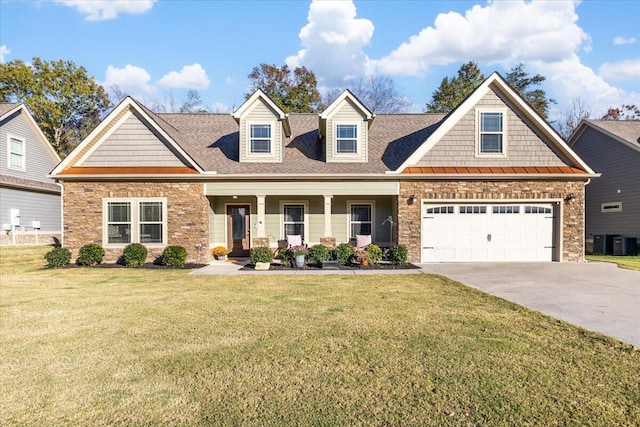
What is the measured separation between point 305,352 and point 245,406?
4.48 feet

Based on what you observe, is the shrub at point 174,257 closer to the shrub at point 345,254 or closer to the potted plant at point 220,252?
the potted plant at point 220,252

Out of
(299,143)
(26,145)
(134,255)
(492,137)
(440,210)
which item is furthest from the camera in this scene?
(26,145)

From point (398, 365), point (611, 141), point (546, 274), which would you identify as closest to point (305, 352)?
point (398, 365)

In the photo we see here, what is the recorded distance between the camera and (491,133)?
1405 centimetres

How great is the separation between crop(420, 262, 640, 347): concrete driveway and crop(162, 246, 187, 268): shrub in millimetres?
8232

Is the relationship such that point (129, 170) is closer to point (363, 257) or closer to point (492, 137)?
point (363, 257)

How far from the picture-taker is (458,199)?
13.8 meters

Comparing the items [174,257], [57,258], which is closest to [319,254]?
[174,257]

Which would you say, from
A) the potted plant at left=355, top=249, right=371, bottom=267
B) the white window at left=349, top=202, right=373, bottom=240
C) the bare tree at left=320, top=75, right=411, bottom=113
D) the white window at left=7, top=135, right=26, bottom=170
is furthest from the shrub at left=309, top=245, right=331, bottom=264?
the bare tree at left=320, top=75, right=411, bottom=113

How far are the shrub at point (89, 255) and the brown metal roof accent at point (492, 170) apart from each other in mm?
11352

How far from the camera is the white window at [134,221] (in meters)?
13.7

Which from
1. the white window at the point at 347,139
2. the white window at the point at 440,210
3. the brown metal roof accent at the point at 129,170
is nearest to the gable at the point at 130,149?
the brown metal roof accent at the point at 129,170

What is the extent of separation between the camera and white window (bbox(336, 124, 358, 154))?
580 inches

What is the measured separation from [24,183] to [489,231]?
22.2 m
